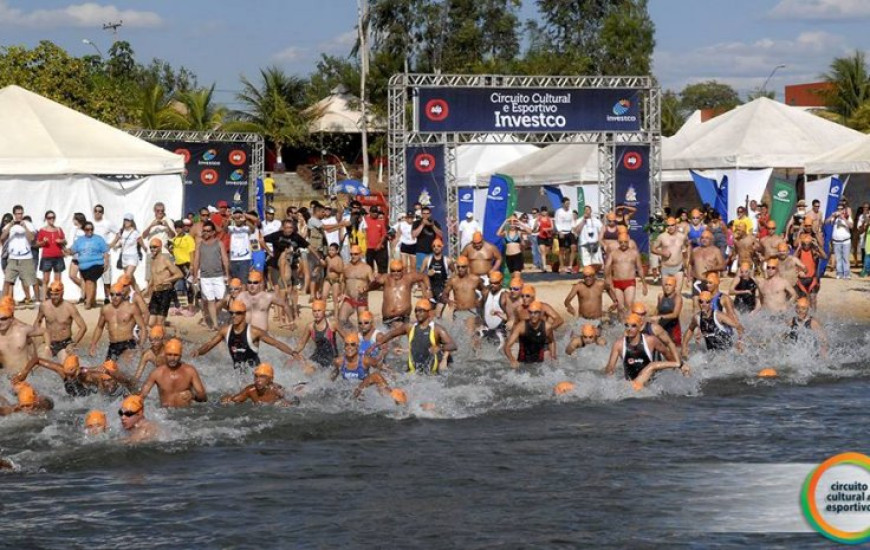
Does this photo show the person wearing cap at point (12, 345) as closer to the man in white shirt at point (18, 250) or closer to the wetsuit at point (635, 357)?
the man in white shirt at point (18, 250)

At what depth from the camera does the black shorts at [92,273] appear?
21.7 m

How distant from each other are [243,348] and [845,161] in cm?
1615

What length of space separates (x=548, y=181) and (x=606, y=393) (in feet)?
53.7

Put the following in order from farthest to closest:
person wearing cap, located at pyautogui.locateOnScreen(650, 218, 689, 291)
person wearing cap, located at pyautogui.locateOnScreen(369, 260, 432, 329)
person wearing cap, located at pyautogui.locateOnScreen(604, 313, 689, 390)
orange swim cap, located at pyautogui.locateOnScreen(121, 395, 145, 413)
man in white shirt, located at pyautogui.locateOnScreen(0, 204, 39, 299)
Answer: person wearing cap, located at pyautogui.locateOnScreen(650, 218, 689, 291) < man in white shirt, located at pyautogui.locateOnScreen(0, 204, 39, 299) < person wearing cap, located at pyautogui.locateOnScreen(369, 260, 432, 329) < person wearing cap, located at pyautogui.locateOnScreen(604, 313, 689, 390) < orange swim cap, located at pyautogui.locateOnScreen(121, 395, 145, 413)

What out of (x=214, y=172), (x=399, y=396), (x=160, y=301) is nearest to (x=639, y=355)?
(x=399, y=396)

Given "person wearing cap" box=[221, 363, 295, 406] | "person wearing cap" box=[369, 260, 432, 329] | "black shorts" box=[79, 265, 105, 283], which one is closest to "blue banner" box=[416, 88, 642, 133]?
"black shorts" box=[79, 265, 105, 283]

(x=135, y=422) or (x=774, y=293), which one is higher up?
(x=774, y=293)

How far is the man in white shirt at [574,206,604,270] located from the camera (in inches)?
1054

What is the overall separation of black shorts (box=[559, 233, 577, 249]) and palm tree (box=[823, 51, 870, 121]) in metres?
22.9

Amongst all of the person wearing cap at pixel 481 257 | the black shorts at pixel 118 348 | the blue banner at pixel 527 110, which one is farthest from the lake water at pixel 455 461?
the blue banner at pixel 527 110

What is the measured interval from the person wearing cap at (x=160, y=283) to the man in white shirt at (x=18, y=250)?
2.89 metres

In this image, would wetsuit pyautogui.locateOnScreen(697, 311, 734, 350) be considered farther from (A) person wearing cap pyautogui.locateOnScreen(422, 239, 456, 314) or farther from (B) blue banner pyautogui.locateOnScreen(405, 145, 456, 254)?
(B) blue banner pyautogui.locateOnScreen(405, 145, 456, 254)

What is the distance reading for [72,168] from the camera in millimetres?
22906

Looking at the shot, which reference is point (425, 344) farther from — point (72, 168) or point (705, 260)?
point (72, 168)
